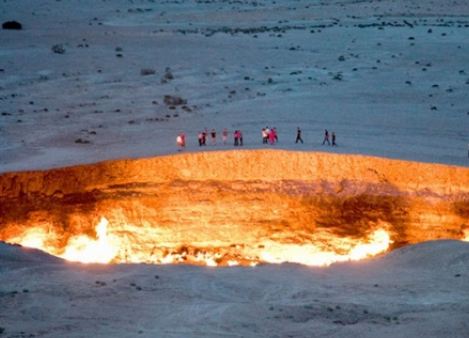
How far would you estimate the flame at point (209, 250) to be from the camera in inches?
746

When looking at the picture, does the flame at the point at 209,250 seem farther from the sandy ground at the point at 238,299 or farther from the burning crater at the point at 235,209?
the sandy ground at the point at 238,299

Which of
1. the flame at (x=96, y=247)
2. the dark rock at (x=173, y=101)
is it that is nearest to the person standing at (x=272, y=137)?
the flame at (x=96, y=247)

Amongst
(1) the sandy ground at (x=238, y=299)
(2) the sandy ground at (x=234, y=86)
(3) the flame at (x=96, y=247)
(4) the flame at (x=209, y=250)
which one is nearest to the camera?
(1) the sandy ground at (x=238, y=299)

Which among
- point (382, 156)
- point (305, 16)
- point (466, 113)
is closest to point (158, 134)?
point (382, 156)

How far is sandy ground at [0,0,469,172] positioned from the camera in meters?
24.6

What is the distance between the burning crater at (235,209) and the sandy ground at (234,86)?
1217 mm

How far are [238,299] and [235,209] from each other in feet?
21.5

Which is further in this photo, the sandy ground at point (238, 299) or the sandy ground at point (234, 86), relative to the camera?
the sandy ground at point (234, 86)

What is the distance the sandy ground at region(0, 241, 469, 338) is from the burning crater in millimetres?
3204

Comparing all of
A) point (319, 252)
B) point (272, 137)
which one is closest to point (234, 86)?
point (272, 137)

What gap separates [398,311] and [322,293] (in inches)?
51.8

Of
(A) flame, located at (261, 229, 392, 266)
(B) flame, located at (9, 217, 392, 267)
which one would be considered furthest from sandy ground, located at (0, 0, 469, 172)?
(A) flame, located at (261, 229, 392, 266)

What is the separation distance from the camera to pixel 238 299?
1321 cm

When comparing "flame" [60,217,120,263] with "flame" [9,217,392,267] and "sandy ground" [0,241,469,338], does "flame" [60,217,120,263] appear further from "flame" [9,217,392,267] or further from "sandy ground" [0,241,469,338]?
"sandy ground" [0,241,469,338]
